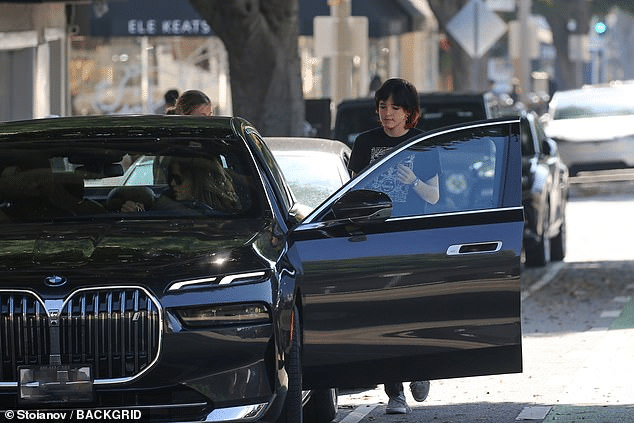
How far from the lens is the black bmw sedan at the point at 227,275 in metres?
6.77

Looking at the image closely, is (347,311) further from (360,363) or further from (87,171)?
(87,171)

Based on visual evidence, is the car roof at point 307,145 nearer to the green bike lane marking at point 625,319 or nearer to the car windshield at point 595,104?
the green bike lane marking at point 625,319

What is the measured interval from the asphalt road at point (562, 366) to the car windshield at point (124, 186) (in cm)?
177

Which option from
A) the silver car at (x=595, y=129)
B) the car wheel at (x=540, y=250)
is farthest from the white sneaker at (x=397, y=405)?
the silver car at (x=595, y=129)

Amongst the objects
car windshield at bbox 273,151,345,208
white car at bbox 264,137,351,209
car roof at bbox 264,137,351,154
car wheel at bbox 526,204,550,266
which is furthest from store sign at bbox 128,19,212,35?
car windshield at bbox 273,151,345,208

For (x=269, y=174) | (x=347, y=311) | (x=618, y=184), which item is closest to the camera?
(x=347, y=311)

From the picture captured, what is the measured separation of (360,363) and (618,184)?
993 inches

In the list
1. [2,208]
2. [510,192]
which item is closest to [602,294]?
[510,192]

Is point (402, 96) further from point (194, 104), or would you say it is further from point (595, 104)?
point (595, 104)

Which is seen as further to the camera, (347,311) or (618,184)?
(618,184)

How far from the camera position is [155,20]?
32.3 metres

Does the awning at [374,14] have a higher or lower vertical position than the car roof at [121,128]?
higher

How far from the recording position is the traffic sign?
3117cm

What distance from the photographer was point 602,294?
51.5 feet
